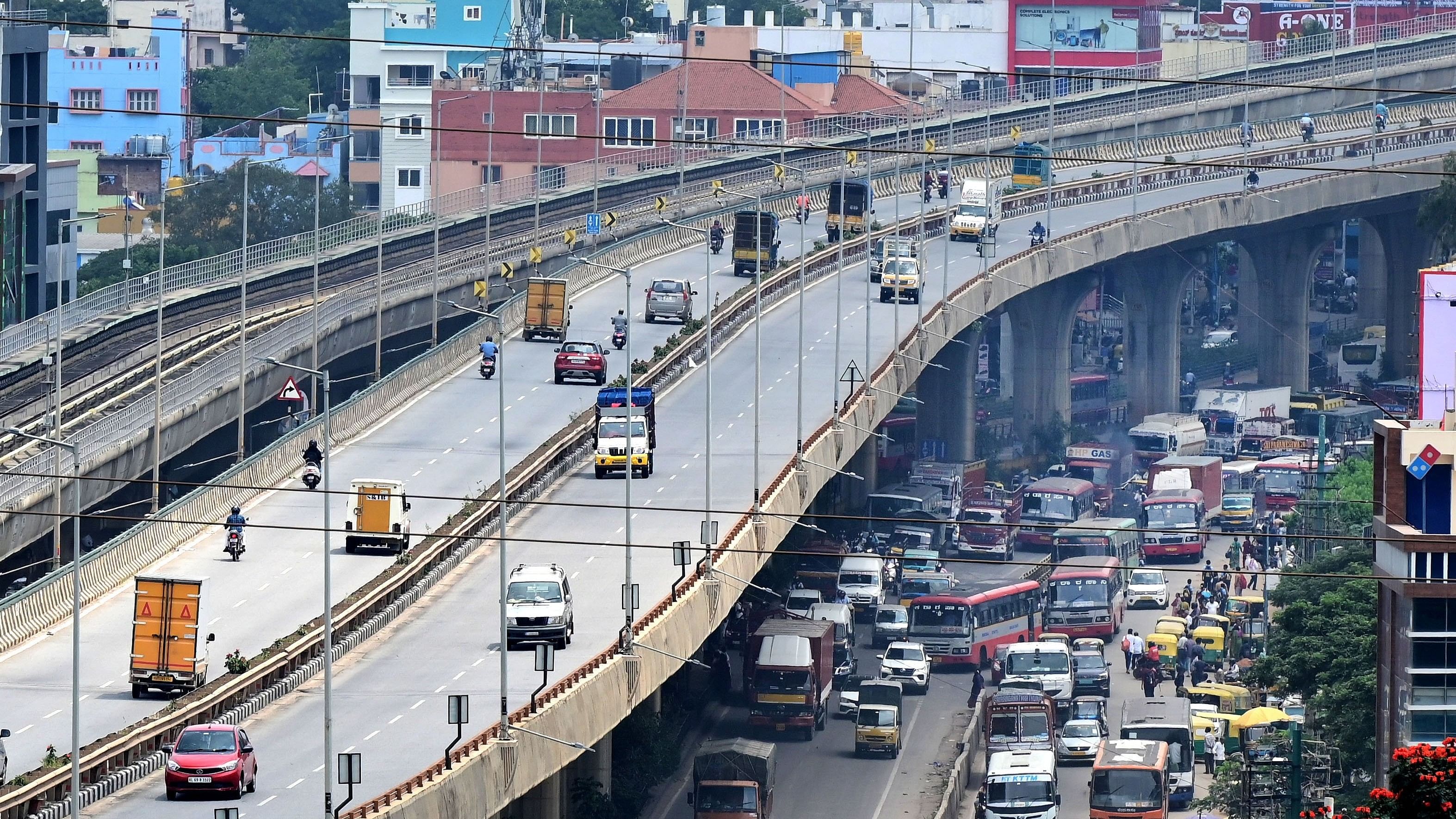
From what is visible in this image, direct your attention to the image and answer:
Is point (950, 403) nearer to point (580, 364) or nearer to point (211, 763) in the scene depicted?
point (580, 364)

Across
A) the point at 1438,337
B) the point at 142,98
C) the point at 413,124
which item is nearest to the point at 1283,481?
the point at 1438,337

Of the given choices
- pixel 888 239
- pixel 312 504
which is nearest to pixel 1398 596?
pixel 312 504

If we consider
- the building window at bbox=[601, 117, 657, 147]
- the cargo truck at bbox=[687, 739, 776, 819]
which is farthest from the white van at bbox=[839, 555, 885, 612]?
the building window at bbox=[601, 117, 657, 147]

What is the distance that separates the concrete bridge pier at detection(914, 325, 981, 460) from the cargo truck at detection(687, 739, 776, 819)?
233 ft

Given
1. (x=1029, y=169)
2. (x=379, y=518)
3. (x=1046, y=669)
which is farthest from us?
(x=1029, y=169)

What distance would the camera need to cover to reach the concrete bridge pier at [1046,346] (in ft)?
507

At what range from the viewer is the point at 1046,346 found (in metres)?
155

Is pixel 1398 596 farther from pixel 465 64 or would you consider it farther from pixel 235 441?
pixel 465 64

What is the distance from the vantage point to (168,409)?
91.5m

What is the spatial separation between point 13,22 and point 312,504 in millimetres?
44677

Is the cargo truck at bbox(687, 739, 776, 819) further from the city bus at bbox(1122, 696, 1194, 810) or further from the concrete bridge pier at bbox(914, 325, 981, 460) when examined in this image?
the concrete bridge pier at bbox(914, 325, 981, 460)

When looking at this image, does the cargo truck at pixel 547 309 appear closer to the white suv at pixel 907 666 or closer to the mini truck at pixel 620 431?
the mini truck at pixel 620 431

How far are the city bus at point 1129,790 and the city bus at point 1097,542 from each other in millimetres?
32079

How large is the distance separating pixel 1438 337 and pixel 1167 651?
3460 centimetres
